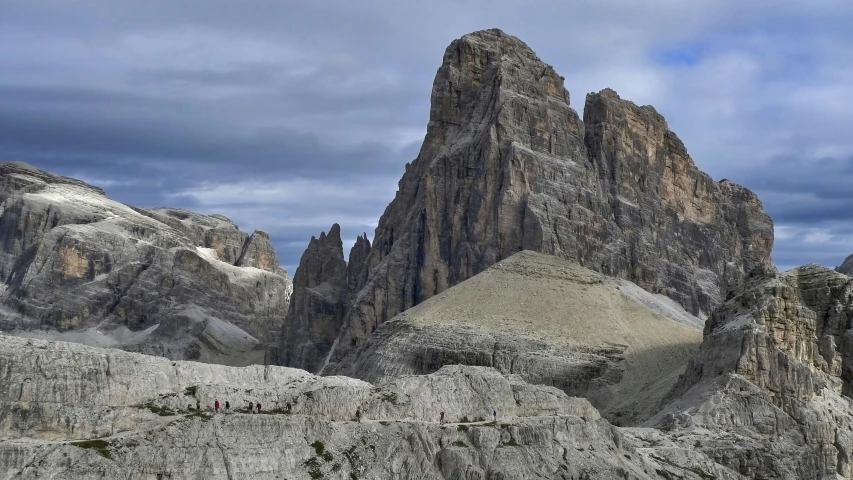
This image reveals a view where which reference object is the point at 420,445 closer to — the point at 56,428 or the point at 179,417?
the point at 179,417

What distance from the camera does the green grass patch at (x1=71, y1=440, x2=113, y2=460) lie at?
341 feet

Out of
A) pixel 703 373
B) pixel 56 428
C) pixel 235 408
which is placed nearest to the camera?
pixel 56 428

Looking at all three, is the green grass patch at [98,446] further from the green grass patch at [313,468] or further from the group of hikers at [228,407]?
the green grass patch at [313,468]

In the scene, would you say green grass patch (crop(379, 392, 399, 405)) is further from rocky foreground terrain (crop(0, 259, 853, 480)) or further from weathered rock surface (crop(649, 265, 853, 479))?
weathered rock surface (crop(649, 265, 853, 479))

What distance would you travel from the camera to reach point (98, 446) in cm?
10488

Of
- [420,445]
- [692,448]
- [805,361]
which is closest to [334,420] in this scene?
[420,445]

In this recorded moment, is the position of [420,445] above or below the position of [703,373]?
below

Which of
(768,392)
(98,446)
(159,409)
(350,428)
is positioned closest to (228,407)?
(159,409)

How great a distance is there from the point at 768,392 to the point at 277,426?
81064 mm

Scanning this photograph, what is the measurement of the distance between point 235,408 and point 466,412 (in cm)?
2569

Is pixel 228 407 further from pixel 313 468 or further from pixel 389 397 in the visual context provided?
pixel 389 397

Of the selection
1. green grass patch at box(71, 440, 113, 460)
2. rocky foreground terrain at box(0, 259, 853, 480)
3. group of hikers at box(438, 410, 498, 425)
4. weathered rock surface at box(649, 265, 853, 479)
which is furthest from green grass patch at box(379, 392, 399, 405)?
weathered rock surface at box(649, 265, 853, 479)

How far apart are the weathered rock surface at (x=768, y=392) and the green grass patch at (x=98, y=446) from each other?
69533mm

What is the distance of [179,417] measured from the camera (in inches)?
4382
